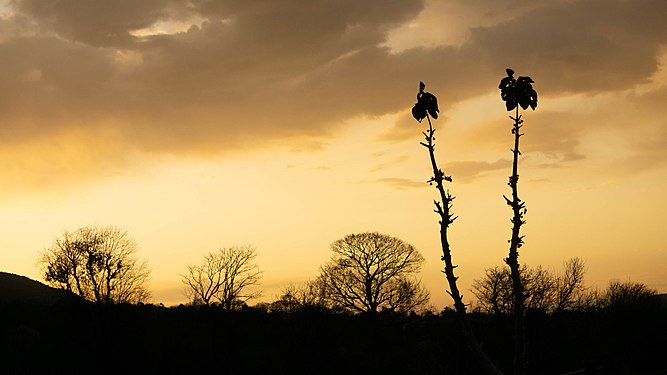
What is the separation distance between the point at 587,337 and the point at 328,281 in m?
29.8

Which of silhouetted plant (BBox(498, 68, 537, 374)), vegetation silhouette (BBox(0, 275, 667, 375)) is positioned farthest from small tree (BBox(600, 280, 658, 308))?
silhouetted plant (BBox(498, 68, 537, 374))

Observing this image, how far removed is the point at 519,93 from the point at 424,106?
5.70 feet

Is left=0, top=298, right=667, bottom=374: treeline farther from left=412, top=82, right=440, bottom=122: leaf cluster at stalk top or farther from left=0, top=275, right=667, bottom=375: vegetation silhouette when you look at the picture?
left=412, top=82, right=440, bottom=122: leaf cluster at stalk top

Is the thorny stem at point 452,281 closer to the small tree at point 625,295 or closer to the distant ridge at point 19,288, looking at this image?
the small tree at point 625,295

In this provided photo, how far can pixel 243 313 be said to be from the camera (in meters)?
73.2

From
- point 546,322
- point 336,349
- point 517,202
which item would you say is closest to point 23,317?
point 336,349

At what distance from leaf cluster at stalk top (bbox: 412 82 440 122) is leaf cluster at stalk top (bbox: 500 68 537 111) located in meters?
1.29

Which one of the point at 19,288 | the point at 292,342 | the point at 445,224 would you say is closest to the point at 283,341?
the point at 292,342

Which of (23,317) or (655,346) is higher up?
(23,317)

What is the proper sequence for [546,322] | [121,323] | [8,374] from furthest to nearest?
[546,322], [121,323], [8,374]

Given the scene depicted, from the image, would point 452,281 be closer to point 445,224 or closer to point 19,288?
point 445,224

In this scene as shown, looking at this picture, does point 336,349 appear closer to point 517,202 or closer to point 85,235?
point 85,235

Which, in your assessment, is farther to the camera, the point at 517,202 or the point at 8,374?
the point at 8,374

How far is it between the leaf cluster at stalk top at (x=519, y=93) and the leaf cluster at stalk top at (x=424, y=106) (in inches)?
50.6
